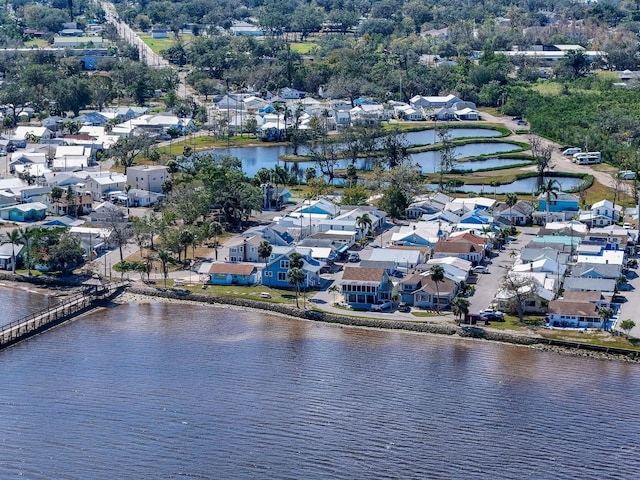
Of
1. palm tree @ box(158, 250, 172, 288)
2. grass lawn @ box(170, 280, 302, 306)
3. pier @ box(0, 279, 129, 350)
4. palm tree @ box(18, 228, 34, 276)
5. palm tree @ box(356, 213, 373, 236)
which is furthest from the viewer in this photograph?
palm tree @ box(356, 213, 373, 236)

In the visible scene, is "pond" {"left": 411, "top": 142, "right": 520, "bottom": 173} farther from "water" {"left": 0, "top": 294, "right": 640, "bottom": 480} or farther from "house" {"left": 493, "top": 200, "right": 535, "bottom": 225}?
"water" {"left": 0, "top": 294, "right": 640, "bottom": 480}

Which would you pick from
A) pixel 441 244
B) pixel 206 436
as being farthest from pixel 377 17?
pixel 206 436

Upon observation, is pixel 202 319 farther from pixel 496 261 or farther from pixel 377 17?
pixel 377 17

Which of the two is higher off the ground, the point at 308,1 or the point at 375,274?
the point at 308,1

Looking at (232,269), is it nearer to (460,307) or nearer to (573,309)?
(460,307)

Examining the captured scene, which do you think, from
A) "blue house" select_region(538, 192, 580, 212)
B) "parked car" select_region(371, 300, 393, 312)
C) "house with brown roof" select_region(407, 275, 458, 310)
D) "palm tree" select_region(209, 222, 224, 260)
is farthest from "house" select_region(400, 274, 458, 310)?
"blue house" select_region(538, 192, 580, 212)

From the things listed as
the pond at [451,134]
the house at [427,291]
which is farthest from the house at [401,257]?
the pond at [451,134]

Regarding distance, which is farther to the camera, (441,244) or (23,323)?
(441,244)
